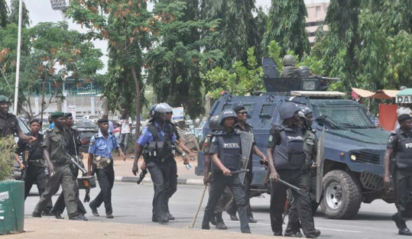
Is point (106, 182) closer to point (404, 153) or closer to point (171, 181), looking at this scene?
point (171, 181)

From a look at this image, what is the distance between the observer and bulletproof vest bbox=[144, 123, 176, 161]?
13.4m

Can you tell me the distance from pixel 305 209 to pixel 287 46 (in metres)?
25.2

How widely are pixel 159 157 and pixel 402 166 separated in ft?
12.0

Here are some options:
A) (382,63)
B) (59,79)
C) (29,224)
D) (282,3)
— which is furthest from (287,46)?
(29,224)

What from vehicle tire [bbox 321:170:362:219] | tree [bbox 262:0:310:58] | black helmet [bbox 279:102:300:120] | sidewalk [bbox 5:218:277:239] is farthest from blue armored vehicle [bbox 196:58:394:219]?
tree [bbox 262:0:310:58]

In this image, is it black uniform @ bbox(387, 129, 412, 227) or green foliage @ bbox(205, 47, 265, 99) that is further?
green foliage @ bbox(205, 47, 265, 99)

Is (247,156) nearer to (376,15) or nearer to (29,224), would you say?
(29,224)

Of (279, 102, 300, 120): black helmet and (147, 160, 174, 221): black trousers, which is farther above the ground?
(279, 102, 300, 120): black helmet

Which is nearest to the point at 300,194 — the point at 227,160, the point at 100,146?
the point at 227,160

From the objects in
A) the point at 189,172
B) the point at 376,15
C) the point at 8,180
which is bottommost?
the point at 189,172

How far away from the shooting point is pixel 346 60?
116ft

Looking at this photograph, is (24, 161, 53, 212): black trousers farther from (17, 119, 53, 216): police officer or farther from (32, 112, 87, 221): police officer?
(32, 112, 87, 221): police officer

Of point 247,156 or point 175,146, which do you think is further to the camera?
point 175,146

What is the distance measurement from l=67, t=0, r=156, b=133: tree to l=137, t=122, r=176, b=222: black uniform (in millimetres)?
16977
